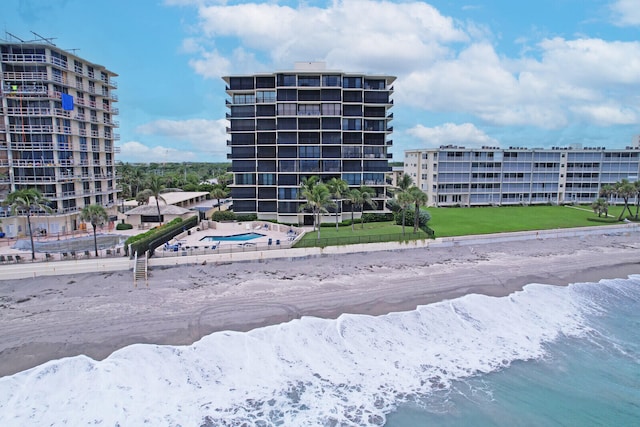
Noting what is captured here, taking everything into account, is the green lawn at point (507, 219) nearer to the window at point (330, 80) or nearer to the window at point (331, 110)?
the window at point (331, 110)

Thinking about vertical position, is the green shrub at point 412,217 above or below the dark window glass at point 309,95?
below

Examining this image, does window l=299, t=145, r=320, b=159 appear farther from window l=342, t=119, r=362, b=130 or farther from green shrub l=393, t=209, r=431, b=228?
green shrub l=393, t=209, r=431, b=228

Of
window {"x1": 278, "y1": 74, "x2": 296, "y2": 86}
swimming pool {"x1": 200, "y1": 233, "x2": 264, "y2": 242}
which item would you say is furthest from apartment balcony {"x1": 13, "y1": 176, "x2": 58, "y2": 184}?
window {"x1": 278, "y1": 74, "x2": 296, "y2": 86}

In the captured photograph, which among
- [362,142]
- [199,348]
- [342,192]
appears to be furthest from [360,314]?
[362,142]

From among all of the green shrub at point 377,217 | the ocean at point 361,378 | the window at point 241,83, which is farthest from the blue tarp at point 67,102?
the green shrub at point 377,217

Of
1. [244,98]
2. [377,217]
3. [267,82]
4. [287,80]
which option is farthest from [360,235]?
[244,98]

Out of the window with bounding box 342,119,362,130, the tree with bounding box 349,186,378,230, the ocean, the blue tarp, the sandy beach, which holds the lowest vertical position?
the ocean
